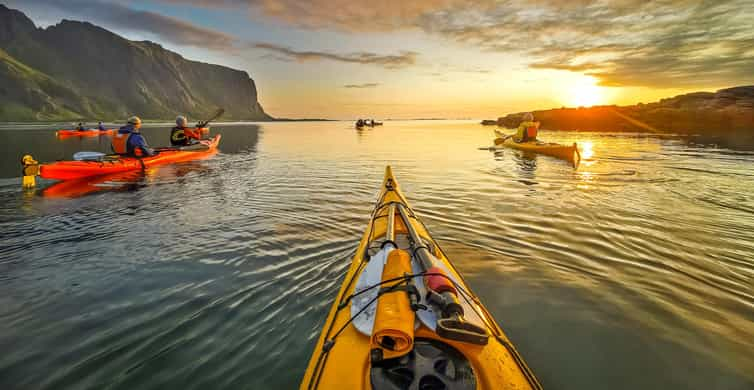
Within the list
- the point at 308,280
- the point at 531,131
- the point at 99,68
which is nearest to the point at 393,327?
the point at 308,280

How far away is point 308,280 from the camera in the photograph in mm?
5062

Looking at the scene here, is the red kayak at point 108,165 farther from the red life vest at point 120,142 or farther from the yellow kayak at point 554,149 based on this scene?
the yellow kayak at point 554,149

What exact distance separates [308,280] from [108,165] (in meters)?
13.0

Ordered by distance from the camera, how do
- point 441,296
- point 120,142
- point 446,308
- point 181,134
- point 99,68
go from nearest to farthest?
1. point 446,308
2. point 441,296
3. point 120,142
4. point 181,134
5. point 99,68

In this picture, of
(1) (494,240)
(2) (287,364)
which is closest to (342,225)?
(1) (494,240)

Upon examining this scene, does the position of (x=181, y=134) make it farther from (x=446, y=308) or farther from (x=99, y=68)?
(x=99, y=68)

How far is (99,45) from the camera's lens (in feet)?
516

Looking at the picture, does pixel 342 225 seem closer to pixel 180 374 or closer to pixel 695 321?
pixel 180 374

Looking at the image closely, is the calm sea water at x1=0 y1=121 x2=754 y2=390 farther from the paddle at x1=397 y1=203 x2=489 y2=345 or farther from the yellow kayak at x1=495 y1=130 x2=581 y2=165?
the yellow kayak at x1=495 y1=130 x2=581 y2=165

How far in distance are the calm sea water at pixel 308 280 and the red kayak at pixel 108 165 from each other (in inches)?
42.6

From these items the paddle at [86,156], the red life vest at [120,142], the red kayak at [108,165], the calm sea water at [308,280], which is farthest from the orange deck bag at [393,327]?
the red life vest at [120,142]

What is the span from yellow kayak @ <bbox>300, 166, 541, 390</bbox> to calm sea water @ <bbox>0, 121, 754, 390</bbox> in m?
1.14

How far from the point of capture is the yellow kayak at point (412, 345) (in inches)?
85.7

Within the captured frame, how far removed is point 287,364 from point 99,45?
222 metres
